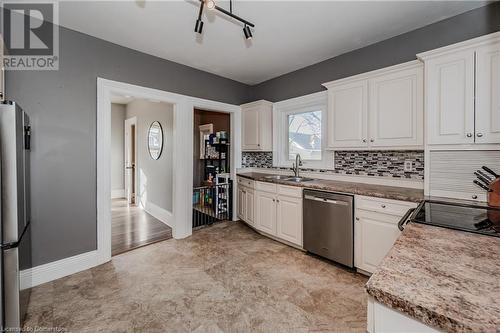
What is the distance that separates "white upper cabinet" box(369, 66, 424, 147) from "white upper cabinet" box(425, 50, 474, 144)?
149 mm

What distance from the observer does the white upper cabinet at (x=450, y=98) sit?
187 cm

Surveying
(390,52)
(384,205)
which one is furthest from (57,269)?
(390,52)

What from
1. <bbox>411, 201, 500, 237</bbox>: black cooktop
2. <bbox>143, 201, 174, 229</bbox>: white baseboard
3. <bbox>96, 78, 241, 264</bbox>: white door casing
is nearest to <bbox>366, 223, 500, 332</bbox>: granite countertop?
<bbox>411, 201, 500, 237</bbox>: black cooktop

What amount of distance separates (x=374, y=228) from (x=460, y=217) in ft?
2.72

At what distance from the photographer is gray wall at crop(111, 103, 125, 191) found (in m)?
5.98

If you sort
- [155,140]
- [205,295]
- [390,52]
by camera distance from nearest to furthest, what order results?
[205,295], [390,52], [155,140]

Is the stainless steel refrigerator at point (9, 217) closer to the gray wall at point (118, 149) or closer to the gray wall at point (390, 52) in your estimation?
the gray wall at point (390, 52)

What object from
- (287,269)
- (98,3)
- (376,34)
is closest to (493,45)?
(376,34)

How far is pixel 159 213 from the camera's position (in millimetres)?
4359

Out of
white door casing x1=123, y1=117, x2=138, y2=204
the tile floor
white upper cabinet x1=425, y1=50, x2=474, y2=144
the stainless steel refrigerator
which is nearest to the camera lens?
the stainless steel refrigerator

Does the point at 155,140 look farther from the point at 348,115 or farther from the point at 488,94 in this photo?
the point at 488,94

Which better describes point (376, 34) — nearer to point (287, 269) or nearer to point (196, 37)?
point (196, 37)

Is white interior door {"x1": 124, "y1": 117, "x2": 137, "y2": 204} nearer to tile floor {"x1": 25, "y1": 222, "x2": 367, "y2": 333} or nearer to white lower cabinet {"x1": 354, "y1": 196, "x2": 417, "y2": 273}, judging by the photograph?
tile floor {"x1": 25, "y1": 222, "x2": 367, "y2": 333}

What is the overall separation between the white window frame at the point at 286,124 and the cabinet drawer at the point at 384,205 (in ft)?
3.20
